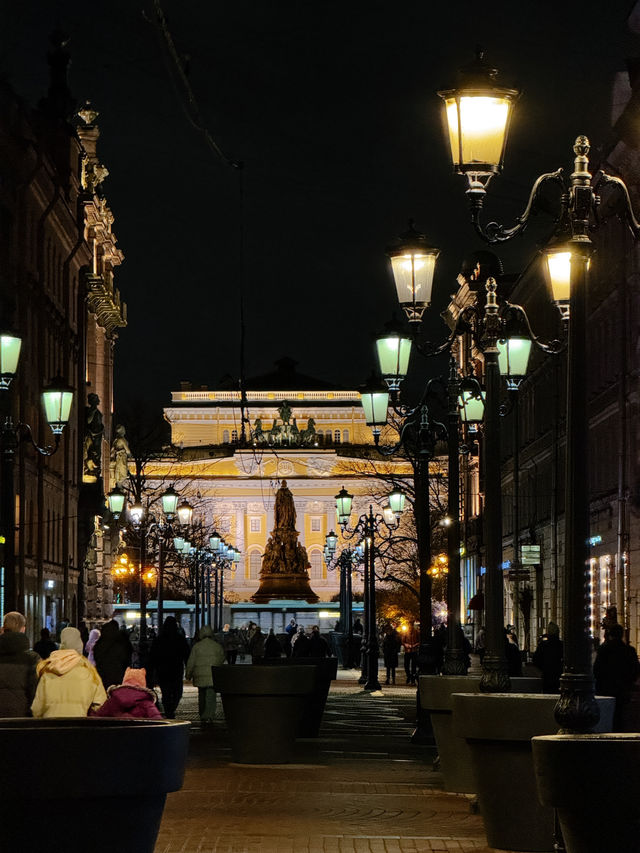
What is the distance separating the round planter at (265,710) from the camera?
2138cm

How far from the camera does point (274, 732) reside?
70.2 ft

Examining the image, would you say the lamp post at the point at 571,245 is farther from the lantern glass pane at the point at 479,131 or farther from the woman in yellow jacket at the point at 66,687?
the woman in yellow jacket at the point at 66,687

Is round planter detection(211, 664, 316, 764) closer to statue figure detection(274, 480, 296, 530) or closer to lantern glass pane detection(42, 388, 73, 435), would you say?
lantern glass pane detection(42, 388, 73, 435)

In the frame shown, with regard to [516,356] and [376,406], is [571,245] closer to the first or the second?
[516,356]

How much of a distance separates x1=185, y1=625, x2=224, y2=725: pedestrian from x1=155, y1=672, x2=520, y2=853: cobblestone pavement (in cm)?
396

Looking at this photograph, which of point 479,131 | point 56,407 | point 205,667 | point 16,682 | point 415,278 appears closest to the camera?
point 479,131

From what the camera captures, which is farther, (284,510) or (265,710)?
(284,510)

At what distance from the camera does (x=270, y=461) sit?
164m

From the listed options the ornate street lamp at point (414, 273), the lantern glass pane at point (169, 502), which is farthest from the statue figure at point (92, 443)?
the ornate street lamp at point (414, 273)

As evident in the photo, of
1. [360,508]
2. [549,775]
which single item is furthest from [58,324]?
[360,508]

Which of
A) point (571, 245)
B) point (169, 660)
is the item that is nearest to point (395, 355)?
point (571, 245)

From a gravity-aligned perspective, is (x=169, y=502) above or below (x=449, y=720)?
above

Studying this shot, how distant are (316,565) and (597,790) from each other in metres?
157

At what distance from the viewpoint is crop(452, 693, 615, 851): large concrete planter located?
12.8 m
